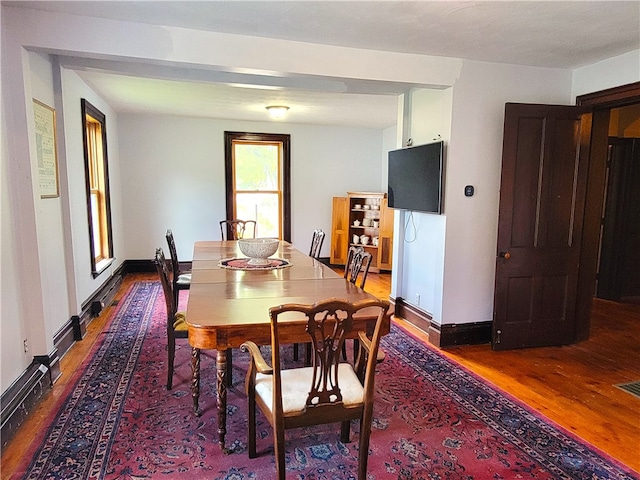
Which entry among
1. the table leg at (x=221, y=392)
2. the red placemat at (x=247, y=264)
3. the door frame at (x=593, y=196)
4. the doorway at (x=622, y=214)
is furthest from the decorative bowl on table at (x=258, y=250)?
the doorway at (x=622, y=214)

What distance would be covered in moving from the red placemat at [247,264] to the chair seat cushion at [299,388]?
119 centimetres

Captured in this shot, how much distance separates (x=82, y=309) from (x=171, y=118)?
349 cm

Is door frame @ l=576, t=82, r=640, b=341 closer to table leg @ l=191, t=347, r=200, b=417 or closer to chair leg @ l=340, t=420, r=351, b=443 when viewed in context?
chair leg @ l=340, t=420, r=351, b=443

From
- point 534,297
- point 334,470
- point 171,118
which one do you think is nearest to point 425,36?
point 534,297

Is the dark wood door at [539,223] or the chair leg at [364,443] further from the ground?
the dark wood door at [539,223]

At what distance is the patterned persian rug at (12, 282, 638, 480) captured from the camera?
1.93 meters

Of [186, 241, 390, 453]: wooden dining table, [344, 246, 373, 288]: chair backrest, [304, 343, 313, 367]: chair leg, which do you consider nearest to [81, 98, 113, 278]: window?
[186, 241, 390, 453]: wooden dining table

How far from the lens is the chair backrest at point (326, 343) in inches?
60.2

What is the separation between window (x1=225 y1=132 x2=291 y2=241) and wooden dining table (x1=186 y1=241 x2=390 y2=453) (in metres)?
3.35

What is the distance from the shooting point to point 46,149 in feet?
9.99

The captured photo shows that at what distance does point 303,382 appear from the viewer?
1.87 metres

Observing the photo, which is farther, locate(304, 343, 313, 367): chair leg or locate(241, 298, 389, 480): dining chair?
locate(304, 343, 313, 367): chair leg

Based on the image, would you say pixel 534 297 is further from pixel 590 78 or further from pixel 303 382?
pixel 303 382

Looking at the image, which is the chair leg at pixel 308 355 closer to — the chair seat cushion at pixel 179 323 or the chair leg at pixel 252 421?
the chair seat cushion at pixel 179 323
